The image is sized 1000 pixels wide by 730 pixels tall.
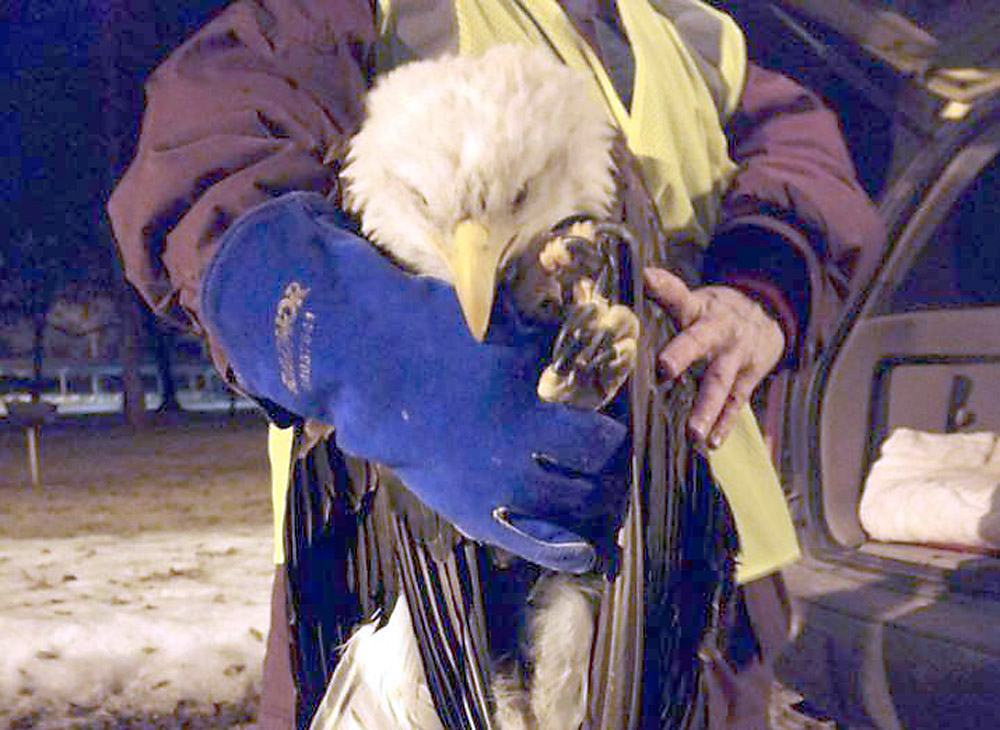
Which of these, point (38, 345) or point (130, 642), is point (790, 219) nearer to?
point (130, 642)

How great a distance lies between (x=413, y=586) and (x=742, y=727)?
34 cm

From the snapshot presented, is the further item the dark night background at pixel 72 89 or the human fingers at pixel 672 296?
the dark night background at pixel 72 89

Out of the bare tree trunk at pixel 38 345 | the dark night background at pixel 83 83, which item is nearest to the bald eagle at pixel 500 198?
the dark night background at pixel 83 83

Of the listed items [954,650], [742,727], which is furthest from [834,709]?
[742,727]

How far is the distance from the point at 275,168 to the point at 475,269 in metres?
0.16

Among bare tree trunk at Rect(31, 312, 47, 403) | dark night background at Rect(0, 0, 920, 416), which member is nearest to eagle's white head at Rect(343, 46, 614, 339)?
dark night background at Rect(0, 0, 920, 416)

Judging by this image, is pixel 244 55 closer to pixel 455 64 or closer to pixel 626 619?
pixel 455 64

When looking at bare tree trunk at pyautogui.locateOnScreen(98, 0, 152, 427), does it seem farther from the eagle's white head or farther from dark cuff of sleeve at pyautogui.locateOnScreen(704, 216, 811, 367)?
dark cuff of sleeve at pyautogui.locateOnScreen(704, 216, 811, 367)

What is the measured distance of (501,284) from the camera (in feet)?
1.81

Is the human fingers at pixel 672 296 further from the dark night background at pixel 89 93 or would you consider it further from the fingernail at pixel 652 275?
the dark night background at pixel 89 93

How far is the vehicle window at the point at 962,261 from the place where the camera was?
2.14 m

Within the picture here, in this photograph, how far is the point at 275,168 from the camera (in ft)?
1.97

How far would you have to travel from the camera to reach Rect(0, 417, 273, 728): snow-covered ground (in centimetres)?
227

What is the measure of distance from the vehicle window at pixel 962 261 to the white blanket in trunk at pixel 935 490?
0.96ft
